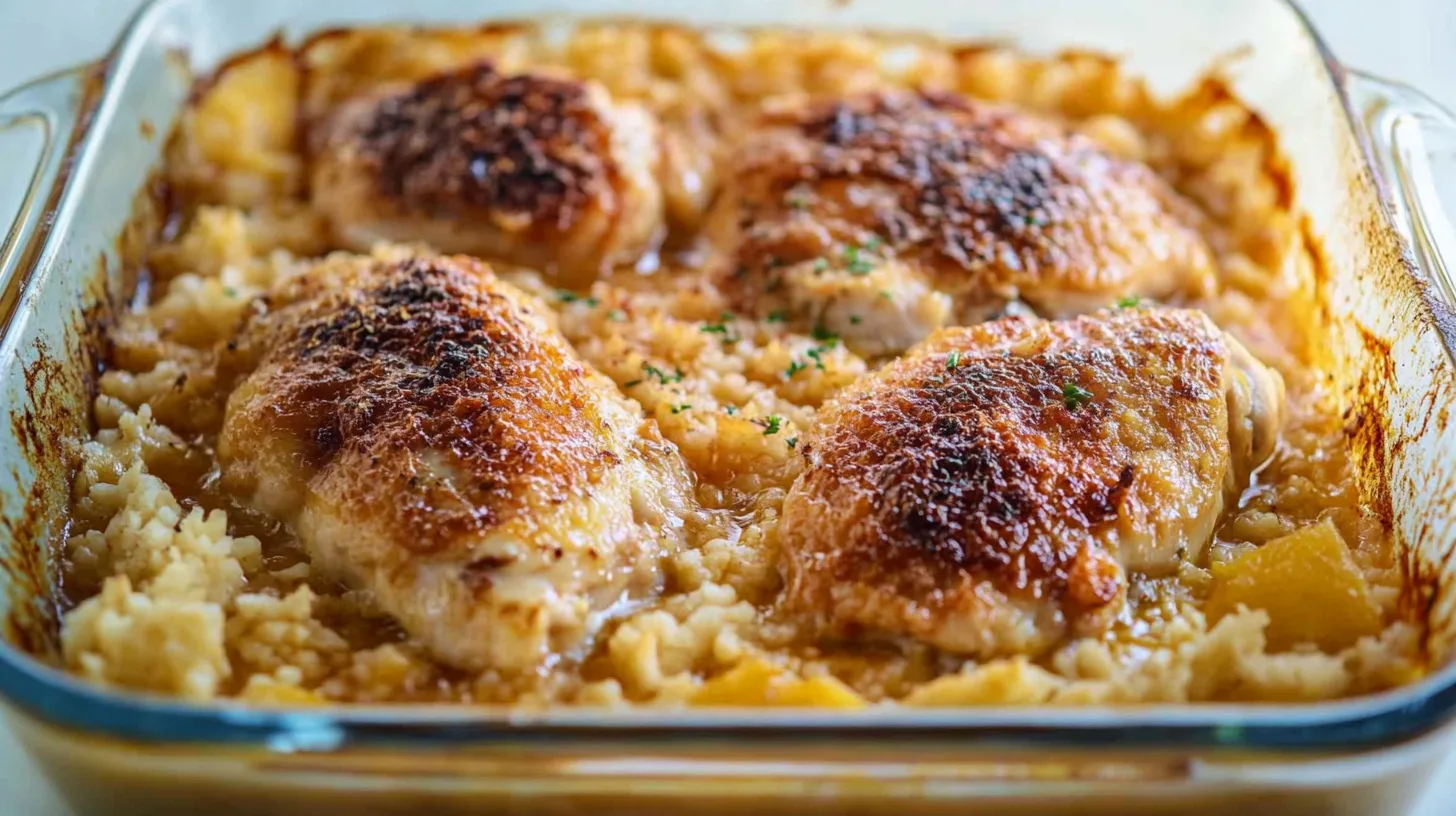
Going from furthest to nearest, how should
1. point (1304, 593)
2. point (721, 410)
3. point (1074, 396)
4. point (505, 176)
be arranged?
point (505, 176) < point (721, 410) < point (1074, 396) < point (1304, 593)

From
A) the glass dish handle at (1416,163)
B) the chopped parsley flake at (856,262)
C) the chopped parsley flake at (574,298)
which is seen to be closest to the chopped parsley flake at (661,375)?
the chopped parsley flake at (574,298)

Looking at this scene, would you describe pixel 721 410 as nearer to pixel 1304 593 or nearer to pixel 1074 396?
pixel 1074 396

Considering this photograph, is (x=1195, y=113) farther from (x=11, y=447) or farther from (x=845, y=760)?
(x=11, y=447)

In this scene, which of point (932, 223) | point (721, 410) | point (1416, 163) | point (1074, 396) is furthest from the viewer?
point (932, 223)

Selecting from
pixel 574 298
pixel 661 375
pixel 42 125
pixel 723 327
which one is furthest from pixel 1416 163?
pixel 42 125

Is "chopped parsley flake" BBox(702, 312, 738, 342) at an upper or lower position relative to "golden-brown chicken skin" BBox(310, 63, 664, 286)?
lower

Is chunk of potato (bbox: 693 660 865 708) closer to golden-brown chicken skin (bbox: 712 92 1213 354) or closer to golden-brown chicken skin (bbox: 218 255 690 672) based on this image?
golden-brown chicken skin (bbox: 218 255 690 672)

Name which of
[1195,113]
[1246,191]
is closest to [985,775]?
[1246,191]

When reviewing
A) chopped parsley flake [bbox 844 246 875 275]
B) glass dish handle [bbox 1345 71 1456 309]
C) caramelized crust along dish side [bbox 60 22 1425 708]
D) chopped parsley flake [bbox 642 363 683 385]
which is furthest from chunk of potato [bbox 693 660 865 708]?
glass dish handle [bbox 1345 71 1456 309]
